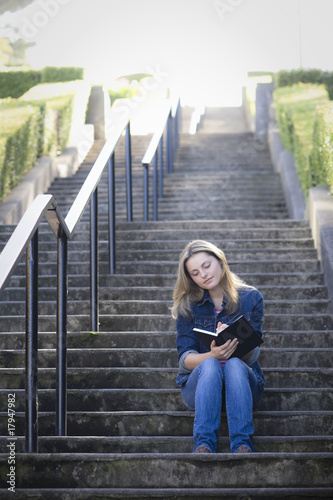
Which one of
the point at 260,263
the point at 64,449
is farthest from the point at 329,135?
the point at 64,449

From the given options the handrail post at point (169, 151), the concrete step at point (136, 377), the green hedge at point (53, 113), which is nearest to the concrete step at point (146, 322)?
the concrete step at point (136, 377)

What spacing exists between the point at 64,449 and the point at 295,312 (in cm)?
217

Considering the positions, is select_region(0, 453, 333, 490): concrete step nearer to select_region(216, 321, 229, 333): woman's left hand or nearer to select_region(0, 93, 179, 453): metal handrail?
select_region(0, 93, 179, 453): metal handrail

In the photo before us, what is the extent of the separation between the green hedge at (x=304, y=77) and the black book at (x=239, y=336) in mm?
10978

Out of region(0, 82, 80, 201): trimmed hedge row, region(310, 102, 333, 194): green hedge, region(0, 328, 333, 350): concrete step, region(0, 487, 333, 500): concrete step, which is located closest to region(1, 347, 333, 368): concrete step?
region(0, 328, 333, 350): concrete step

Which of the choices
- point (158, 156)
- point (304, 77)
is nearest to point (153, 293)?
point (158, 156)

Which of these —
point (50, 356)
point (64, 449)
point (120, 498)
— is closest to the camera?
point (120, 498)

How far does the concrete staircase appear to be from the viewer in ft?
10.0

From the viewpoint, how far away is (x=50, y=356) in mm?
4340

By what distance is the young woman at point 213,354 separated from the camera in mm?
3336

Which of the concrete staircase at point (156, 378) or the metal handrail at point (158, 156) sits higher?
the metal handrail at point (158, 156)

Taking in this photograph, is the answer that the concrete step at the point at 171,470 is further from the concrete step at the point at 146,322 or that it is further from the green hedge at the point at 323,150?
the green hedge at the point at 323,150

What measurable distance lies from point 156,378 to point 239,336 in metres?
0.78

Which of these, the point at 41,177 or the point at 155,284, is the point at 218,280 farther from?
the point at 41,177
